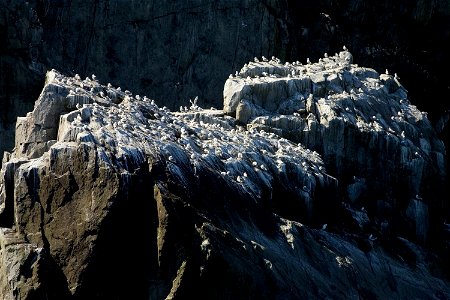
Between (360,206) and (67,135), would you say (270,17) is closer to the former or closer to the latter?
(360,206)

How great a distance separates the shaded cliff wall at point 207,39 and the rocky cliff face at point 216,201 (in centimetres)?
2141

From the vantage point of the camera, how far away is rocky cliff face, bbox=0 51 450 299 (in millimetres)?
48531

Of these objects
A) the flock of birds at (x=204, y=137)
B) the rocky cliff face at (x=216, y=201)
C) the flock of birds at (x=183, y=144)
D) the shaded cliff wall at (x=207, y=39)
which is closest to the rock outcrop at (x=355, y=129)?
the rocky cliff face at (x=216, y=201)

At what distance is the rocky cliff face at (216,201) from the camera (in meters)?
48.5

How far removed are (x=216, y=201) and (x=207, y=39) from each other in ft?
Answer: 139

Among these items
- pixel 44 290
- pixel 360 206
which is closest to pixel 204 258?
pixel 44 290

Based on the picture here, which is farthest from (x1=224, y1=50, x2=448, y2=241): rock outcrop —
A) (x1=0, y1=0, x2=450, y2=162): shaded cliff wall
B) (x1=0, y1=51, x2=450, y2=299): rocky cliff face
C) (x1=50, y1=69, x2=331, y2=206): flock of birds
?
(x1=0, y1=0, x2=450, y2=162): shaded cliff wall

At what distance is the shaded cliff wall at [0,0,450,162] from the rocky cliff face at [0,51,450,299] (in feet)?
70.3

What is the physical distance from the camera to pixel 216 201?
52.1 meters

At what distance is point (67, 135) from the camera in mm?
50562

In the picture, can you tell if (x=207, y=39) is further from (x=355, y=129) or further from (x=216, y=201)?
(x=216, y=201)

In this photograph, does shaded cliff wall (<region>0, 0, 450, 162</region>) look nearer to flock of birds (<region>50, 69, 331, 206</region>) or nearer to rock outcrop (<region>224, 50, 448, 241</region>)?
rock outcrop (<region>224, 50, 448, 241</region>)

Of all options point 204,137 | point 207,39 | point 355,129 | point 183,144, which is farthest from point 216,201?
point 207,39

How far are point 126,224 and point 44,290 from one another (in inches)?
152
